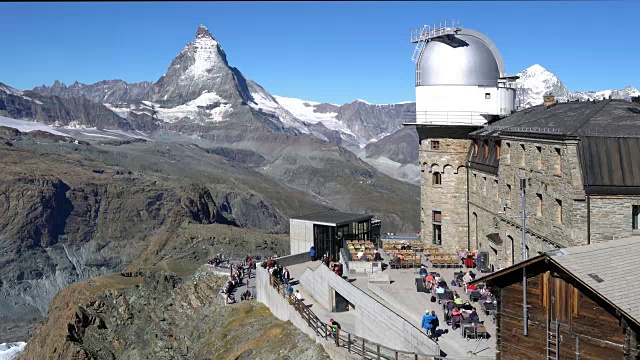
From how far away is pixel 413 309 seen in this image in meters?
33.4

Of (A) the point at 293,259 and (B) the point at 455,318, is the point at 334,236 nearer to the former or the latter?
(A) the point at 293,259

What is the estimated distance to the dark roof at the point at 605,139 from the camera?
3050cm

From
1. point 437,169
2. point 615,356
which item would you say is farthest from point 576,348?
point 437,169

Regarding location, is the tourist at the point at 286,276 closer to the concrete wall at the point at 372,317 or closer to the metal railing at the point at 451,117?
the concrete wall at the point at 372,317

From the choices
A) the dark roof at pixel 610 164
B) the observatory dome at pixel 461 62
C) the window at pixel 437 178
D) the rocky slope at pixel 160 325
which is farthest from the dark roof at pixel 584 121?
the rocky slope at pixel 160 325

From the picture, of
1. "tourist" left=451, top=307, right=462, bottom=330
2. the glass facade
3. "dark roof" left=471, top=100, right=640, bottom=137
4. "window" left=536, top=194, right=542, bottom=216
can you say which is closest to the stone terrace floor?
→ "tourist" left=451, top=307, right=462, bottom=330

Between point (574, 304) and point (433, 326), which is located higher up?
point (574, 304)

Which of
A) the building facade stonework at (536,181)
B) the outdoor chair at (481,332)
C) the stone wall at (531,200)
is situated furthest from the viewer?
the stone wall at (531,200)

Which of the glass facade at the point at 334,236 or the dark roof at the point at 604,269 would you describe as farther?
the glass facade at the point at 334,236

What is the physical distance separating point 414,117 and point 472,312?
81.6 feet

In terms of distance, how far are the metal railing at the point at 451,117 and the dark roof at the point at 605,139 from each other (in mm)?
12106

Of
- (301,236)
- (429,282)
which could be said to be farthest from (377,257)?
(301,236)

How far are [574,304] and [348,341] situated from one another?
1031cm

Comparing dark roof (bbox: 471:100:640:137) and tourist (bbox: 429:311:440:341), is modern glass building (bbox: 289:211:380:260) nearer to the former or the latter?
dark roof (bbox: 471:100:640:137)
